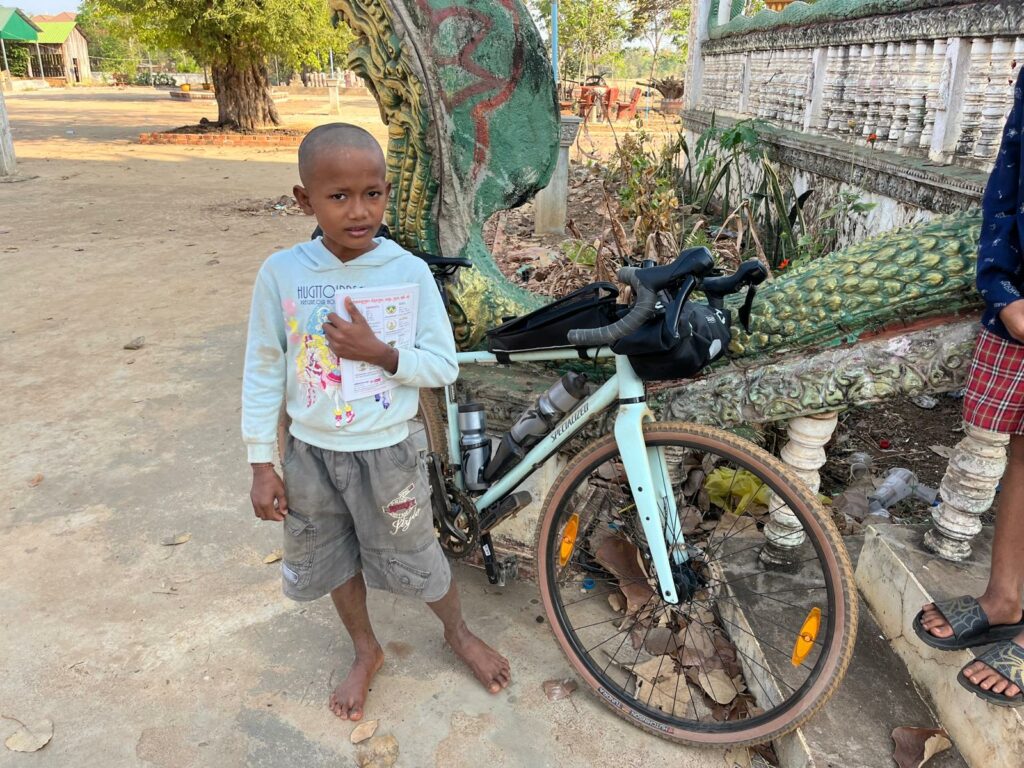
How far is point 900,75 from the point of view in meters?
3.90

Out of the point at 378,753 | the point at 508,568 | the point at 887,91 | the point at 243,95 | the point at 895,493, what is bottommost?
the point at 378,753

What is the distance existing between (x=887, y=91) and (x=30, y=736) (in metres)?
4.81

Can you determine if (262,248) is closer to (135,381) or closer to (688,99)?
(135,381)

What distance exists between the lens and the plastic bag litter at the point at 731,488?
2764 mm

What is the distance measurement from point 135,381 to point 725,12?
7.43 m

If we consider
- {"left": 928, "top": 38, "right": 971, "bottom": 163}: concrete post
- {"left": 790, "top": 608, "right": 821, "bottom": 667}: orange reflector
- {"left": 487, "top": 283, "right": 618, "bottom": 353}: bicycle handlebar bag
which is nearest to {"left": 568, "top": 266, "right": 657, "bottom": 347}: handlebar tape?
{"left": 487, "top": 283, "right": 618, "bottom": 353}: bicycle handlebar bag

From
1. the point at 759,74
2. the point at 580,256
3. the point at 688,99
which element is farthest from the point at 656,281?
the point at 688,99

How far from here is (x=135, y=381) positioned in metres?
4.10

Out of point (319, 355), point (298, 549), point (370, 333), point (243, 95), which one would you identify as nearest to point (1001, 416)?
point (370, 333)

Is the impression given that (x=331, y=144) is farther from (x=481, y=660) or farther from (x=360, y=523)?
(x=481, y=660)

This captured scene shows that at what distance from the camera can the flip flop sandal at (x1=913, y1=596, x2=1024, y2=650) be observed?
175cm

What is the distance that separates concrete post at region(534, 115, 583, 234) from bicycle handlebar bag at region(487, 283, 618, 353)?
233 inches

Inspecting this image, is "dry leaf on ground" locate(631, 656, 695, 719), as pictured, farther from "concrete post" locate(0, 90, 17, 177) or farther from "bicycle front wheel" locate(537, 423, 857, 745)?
"concrete post" locate(0, 90, 17, 177)

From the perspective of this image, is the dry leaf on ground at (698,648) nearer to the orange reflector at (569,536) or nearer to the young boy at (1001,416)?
the orange reflector at (569,536)
